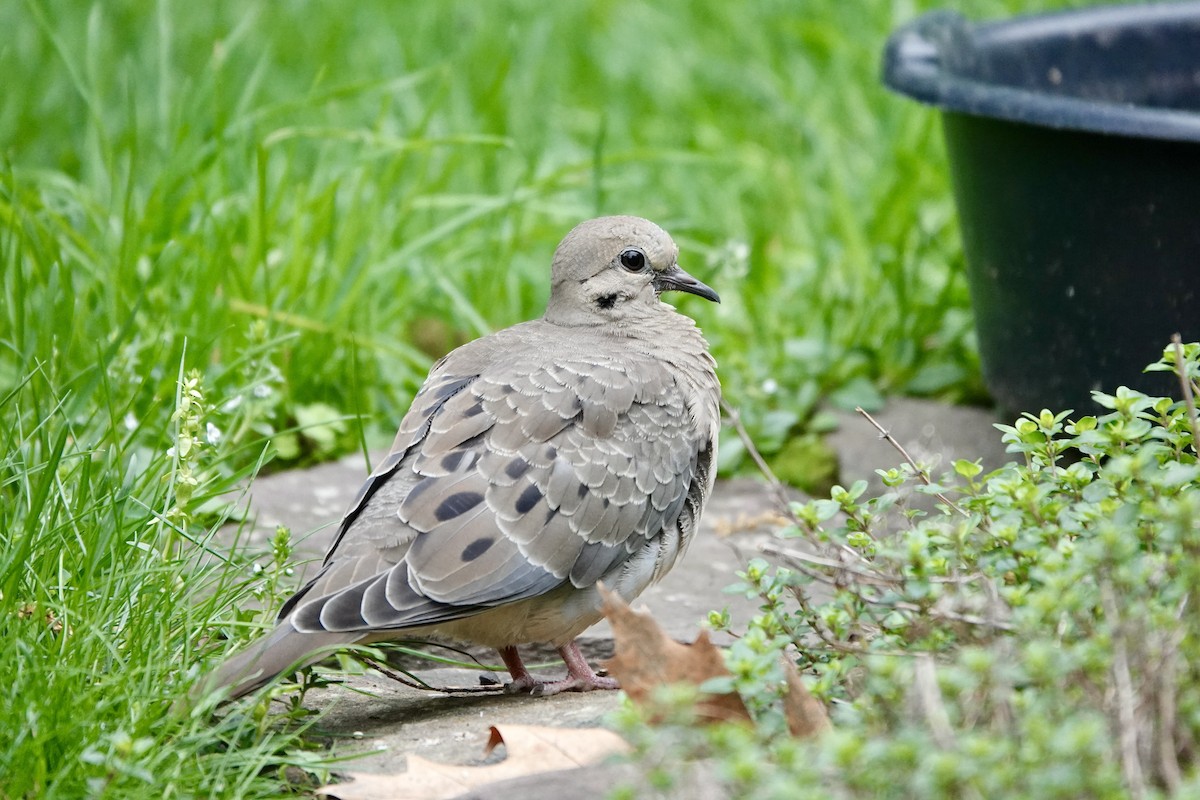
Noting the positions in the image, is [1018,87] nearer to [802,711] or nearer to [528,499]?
[528,499]

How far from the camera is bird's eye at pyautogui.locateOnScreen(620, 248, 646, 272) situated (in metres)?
3.93

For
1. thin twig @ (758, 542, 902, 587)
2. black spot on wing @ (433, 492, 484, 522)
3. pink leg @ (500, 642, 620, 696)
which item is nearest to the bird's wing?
black spot on wing @ (433, 492, 484, 522)

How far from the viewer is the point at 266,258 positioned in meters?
4.81

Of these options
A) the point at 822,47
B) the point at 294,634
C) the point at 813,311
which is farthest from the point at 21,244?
the point at 822,47

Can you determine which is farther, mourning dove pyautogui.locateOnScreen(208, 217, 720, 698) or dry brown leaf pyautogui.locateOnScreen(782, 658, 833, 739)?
mourning dove pyautogui.locateOnScreen(208, 217, 720, 698)

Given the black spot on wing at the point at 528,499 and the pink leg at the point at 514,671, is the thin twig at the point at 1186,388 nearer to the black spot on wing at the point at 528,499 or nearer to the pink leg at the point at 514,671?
the black spot on wing at the point at 528,499

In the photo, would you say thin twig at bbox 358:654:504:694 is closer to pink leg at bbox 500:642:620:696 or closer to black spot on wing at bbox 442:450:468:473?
pink leg at bbox 500:642:620:696

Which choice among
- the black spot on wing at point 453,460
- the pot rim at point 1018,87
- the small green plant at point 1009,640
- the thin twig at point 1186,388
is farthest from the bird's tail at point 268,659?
the pot rim at point 1018,87

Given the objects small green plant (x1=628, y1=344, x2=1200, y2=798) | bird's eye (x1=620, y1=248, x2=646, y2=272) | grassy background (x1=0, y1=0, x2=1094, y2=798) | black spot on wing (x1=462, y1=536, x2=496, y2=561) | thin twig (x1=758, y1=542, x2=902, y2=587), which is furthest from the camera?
bird's eye (x1=620, y1=248, x2=646, y2=272)

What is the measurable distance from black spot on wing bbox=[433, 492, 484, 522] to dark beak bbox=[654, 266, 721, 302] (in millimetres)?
1067

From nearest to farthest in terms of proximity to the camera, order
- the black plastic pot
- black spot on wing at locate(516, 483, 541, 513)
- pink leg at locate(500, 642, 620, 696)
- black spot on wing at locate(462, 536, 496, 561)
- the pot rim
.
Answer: black spot on wing at locate(462, 536, 496, 561) → black spot on wing at locate(516, 483, 541, 513) → pink leg at locate(500, 642, 620, 696) → the pot rim → the black plastic pot

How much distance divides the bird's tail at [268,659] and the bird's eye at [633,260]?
1450mm

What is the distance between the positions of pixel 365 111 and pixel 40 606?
14.2 feet

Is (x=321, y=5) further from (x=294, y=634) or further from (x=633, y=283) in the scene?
(x=294, y=634)
